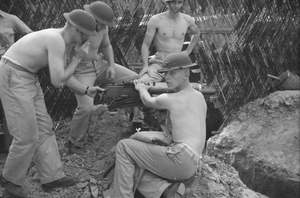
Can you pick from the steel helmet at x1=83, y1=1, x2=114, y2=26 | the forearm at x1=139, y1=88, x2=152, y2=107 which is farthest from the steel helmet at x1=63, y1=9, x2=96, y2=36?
the forearm at x1=139, y1=88, x2=152, y2=107

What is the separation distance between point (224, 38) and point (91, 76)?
3002 millimetres

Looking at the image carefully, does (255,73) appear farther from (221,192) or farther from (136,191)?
(136,191)

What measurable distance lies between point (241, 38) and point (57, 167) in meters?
4.31

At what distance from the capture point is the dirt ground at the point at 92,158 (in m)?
5.07

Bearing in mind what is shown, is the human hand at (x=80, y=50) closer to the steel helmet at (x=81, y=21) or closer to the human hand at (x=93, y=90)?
the steel helmet at (x=81, y=21)

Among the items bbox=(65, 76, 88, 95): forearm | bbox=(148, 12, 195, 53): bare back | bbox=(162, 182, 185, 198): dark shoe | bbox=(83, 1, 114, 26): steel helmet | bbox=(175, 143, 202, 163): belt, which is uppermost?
bbox=(148, 12, 195, 53): bare back

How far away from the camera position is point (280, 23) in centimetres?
789

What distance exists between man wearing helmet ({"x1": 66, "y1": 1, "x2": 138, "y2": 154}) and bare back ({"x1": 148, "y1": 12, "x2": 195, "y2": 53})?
708mm

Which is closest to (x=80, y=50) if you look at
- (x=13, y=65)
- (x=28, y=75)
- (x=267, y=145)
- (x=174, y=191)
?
(x=28, y=75)

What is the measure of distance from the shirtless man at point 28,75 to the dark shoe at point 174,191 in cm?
153

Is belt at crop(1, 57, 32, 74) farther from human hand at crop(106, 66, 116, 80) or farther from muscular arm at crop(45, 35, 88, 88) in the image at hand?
human hand at crop(106, 66, 116, 80)

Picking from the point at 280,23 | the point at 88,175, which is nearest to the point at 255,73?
the point at 280,23

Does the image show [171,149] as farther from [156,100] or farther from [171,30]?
[171,30]

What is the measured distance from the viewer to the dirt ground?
5.07 meters
